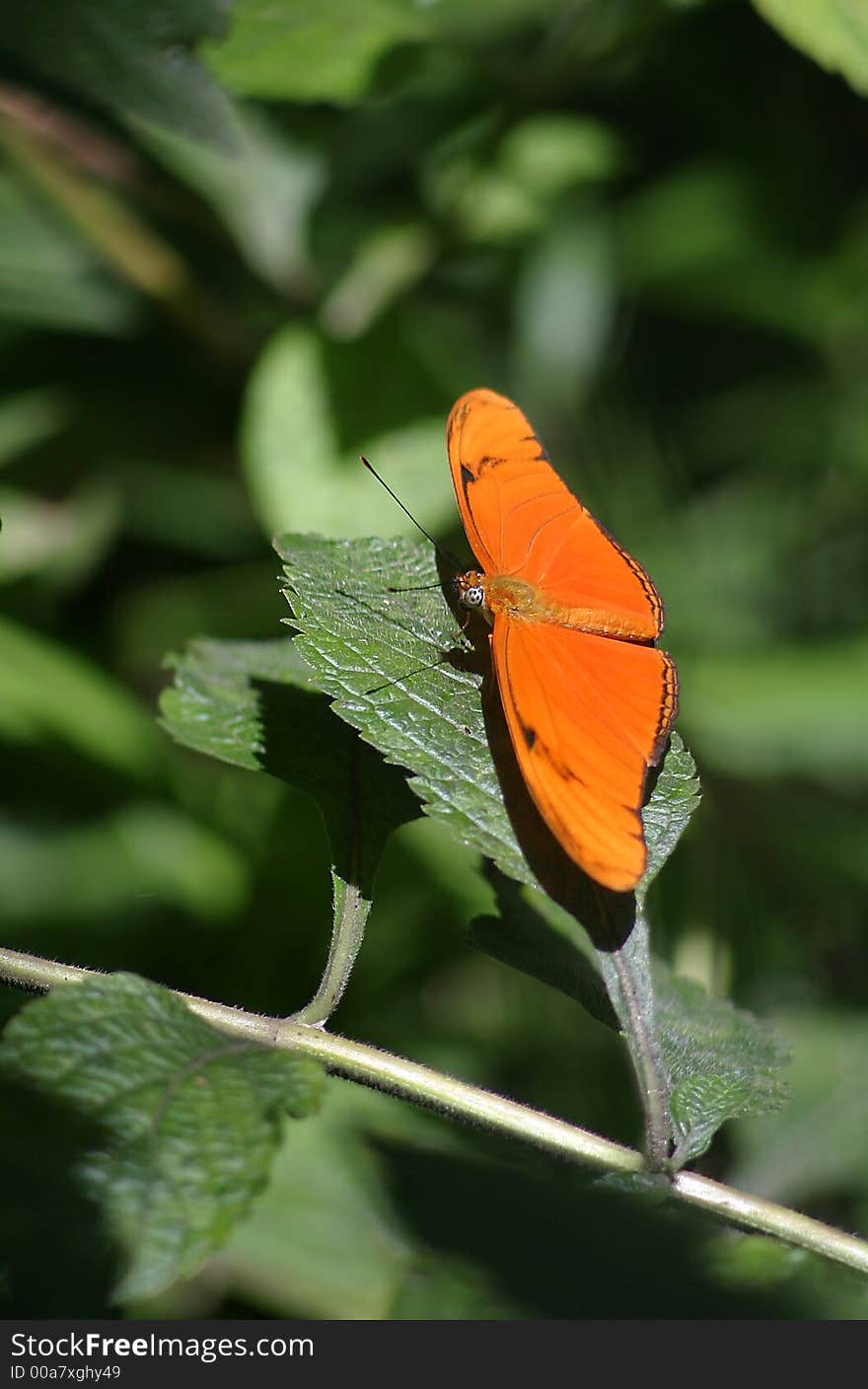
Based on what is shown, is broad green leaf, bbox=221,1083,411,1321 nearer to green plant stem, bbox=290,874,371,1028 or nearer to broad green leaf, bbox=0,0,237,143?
green plant stem, bbox=290,874,371,1028

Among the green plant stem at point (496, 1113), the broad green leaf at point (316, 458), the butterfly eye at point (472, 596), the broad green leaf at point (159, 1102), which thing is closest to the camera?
the broad green leaf at point (159, 1102)

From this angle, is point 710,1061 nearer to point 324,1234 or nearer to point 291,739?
point 291,739

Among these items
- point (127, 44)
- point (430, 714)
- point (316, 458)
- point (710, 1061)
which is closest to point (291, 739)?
point (430, 714)

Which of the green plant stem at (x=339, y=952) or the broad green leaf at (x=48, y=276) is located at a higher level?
the broad green leaf at (x=48, y=276)

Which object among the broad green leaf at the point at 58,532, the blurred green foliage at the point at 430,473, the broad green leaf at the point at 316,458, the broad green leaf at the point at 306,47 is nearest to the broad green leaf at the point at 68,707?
the blurred green foliage at the point at 430,473

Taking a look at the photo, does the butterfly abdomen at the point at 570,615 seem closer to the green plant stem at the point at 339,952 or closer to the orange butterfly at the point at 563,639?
the orange butterfly at the point at 563,639

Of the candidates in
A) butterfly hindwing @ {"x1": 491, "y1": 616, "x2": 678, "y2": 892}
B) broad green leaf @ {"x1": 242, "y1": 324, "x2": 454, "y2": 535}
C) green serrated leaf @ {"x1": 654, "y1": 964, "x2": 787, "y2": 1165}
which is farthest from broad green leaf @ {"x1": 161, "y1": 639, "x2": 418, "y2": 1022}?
broad green leaf @ {"x1": 242, "y1": 324, "x2": 454, "y2": 535}

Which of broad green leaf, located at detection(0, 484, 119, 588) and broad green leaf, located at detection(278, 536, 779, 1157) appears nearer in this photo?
broad green leaf, located at detection(278, 536, 779, 1157)

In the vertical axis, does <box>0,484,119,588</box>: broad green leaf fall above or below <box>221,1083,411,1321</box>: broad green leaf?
above
